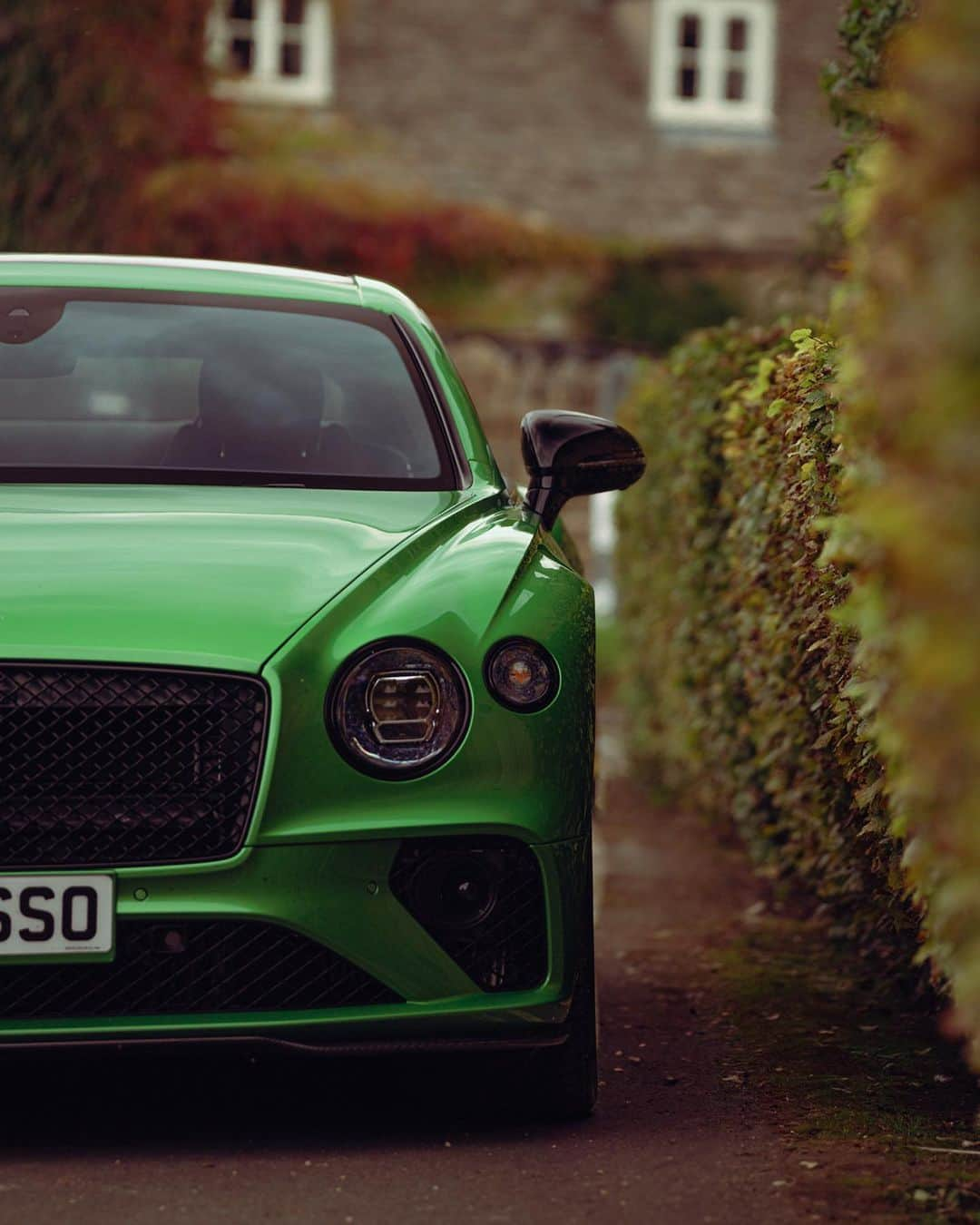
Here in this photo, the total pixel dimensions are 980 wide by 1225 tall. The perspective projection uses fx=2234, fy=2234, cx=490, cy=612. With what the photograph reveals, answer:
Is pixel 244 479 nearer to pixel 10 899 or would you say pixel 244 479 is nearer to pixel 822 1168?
pixel 10 899

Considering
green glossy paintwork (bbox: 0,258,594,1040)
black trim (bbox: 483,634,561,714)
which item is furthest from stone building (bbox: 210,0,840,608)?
black trim (bbox: 483,634,561,714)

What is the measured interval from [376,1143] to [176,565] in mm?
1140

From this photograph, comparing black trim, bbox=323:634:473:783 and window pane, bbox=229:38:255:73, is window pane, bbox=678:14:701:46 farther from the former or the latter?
black trim, bbox=323:634:473:783

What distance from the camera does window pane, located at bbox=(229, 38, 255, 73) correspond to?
25.7 m

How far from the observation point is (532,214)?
23.9 metres

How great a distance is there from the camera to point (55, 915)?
384 centimetres

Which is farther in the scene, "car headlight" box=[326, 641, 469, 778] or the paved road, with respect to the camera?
"car headlight" box=[326, 641, 469, 778]

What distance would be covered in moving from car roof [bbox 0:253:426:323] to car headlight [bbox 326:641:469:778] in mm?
1837

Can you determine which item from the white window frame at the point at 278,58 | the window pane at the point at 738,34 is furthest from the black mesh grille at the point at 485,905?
the window pane at the point at 738,34

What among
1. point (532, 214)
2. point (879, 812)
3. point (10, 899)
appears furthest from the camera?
point (532, 214)

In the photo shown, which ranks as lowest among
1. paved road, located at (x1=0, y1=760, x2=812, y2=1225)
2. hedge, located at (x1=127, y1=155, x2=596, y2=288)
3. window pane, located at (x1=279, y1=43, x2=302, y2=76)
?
hedge, located at (x1=127, y1=155, x2=596, y2=288)

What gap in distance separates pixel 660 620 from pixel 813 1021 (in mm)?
4038

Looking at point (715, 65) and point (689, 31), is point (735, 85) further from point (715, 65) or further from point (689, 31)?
point (689, 31)

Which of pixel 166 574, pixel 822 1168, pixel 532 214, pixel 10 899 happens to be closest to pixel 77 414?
pixel 166 574
